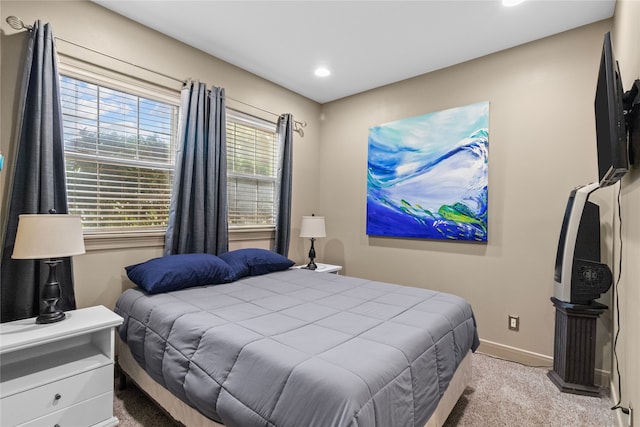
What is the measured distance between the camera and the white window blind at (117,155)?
2287mm

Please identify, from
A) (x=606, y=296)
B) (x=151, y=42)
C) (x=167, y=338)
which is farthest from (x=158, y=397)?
(x=606, y=296)

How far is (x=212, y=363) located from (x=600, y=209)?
291 cm

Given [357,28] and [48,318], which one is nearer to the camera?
[48,318]

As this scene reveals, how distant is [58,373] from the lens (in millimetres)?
1653

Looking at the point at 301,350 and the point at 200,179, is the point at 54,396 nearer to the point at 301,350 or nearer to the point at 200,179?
the point at 301,350

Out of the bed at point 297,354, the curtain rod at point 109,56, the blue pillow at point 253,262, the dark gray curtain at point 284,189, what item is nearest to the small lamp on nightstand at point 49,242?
the bed at point 297,354

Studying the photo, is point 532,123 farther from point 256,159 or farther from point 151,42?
point 151,42

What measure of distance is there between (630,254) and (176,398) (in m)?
2.47

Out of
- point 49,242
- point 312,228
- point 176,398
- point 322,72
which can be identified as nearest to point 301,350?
point 176,398

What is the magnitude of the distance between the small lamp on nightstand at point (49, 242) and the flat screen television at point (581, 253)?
3259 millimetres

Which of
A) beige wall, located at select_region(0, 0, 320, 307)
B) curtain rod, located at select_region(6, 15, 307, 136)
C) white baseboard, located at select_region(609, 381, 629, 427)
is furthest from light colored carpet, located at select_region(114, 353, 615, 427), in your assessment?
curtain rod, located at select_region(6, 15, 307, 136)

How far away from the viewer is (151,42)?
105 inches

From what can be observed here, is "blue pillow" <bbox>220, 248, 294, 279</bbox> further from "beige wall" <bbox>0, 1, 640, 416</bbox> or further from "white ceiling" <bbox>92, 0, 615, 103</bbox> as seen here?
"white ceiling" <bbox>92, 0, 615, 103</bbox>

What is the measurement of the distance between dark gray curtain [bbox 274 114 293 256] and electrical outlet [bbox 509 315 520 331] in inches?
94.2
